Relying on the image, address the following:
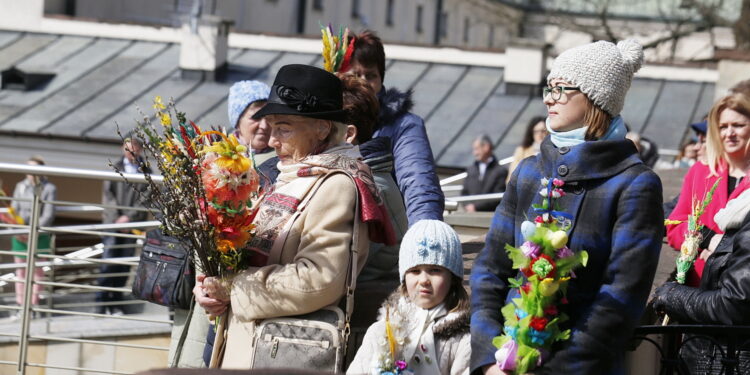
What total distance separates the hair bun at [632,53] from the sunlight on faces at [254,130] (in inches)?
102

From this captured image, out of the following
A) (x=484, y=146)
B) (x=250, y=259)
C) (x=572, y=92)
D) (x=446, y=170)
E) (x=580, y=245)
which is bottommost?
(x=446, y=170)

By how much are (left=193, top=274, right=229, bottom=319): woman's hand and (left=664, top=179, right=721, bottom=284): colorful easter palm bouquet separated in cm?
174

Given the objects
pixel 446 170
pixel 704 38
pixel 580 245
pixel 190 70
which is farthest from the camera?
pixel 704 38

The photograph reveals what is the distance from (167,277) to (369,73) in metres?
1.23

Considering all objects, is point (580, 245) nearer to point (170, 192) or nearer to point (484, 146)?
point (170, 192)

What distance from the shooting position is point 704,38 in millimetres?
51375

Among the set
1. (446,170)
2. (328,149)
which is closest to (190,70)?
(446,170)

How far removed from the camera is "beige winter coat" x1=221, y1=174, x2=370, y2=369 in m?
4.61

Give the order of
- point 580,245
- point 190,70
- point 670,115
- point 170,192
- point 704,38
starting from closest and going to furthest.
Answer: point 580,245, point 170,192, point 670,115, point 190,70, point 704,38

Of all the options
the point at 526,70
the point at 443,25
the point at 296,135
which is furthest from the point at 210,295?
the point at 443,25

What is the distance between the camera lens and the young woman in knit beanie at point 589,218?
12.8 feet

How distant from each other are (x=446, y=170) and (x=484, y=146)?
7.08m

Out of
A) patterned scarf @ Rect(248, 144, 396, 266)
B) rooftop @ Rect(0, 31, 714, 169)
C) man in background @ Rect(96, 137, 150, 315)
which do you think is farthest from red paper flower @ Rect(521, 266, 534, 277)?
rooftop @ Rect(0, 31, 714, 169)

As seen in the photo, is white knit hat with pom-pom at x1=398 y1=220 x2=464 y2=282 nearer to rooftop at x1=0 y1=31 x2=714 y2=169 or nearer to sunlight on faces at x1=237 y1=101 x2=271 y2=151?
sunlight on faces at x1=237 y1=101 x2=271 y2=151
